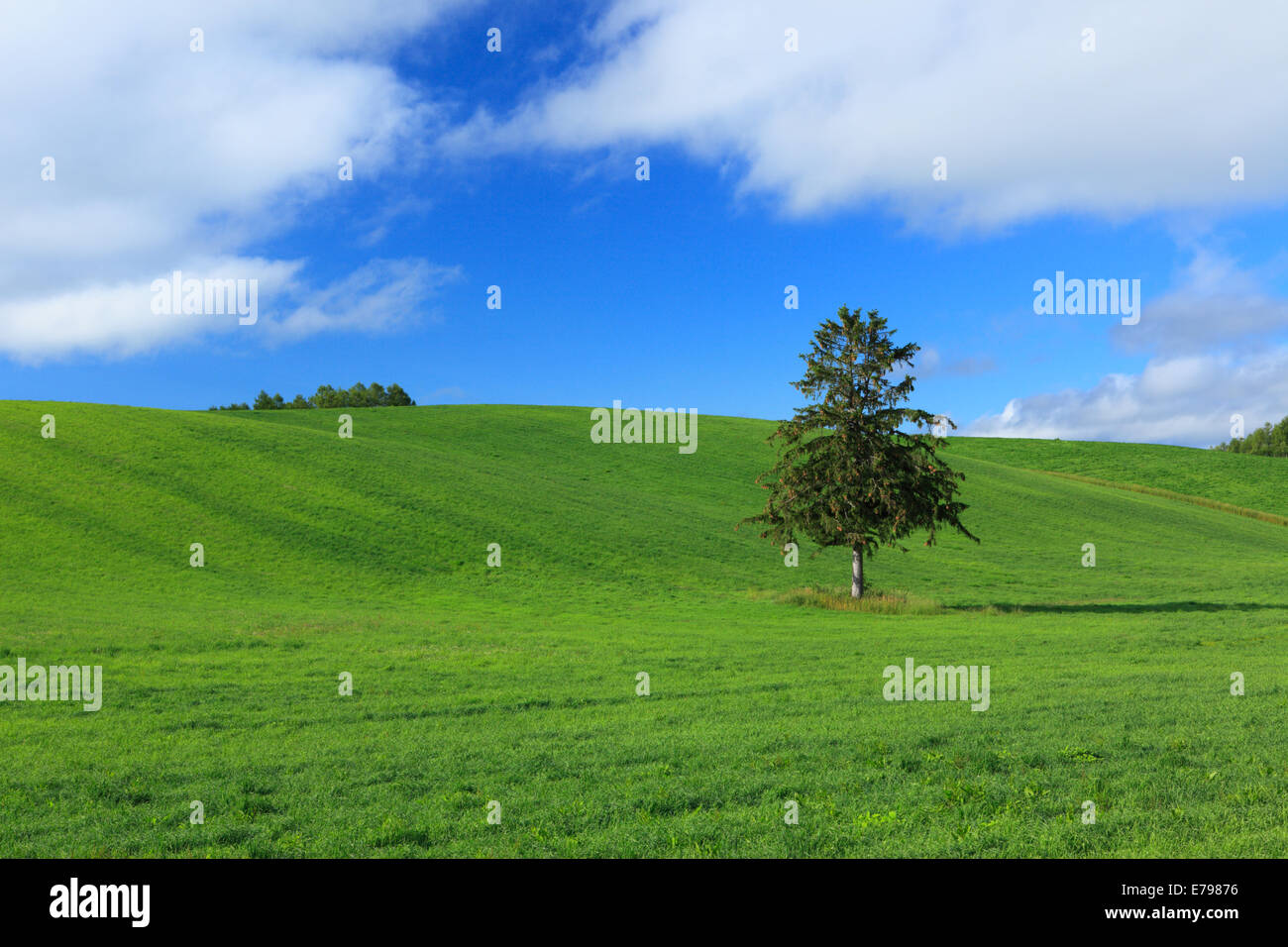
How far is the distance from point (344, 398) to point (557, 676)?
14162 cm

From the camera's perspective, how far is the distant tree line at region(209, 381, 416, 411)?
150125 millimetres

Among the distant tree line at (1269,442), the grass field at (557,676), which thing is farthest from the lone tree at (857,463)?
the distant tree line at (1269,442)

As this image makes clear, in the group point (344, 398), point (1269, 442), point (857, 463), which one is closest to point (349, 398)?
point (344, 398)

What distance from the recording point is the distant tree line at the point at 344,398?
5910 inches

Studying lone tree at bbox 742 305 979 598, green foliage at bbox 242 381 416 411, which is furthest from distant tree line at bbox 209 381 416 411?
lone tree at bbox 742 305 979 598

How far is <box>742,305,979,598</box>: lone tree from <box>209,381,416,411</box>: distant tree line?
400 feet

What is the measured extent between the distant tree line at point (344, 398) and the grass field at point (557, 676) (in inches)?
3351
